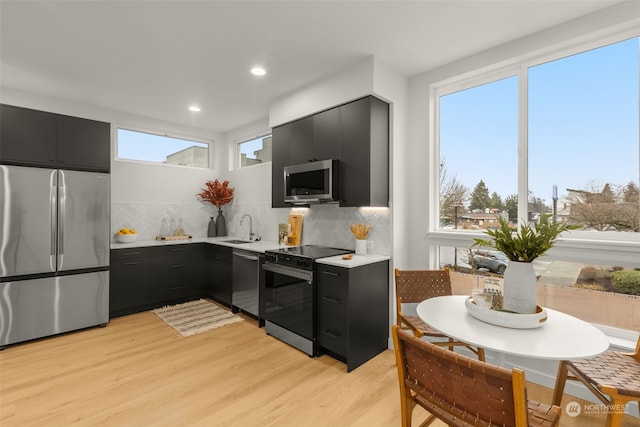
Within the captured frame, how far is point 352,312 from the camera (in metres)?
2.69

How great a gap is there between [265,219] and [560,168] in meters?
3.62

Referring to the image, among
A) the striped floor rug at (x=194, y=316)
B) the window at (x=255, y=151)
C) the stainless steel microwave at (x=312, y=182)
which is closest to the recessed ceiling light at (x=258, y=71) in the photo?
the stainless steel microwave at (x=312, y=182)

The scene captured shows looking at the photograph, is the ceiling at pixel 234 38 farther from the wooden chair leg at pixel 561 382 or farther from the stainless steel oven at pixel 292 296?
the wooden chair leg at pixel 561 382

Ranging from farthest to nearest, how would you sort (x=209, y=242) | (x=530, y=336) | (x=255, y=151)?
1. (x=255, y=151)
2. (x=209, y=242)
3. (x=530, y=336)

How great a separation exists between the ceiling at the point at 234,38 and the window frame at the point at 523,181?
0.23 meters

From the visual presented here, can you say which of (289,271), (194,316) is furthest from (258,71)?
(194,316)

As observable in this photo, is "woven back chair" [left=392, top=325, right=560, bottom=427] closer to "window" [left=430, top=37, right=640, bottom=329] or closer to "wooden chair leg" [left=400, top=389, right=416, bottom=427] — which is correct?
"wooden chair leg" [left=400, top=389, right=416, bottom=427]

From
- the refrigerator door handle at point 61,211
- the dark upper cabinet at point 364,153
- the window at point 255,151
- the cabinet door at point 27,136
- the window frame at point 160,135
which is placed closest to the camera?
the dark upper cabinet at point 364,153

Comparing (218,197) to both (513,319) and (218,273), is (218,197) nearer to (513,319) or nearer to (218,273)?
(218,273)

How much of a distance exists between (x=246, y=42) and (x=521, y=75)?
2406mm

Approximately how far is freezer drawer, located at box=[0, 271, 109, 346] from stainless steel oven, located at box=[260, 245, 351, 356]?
1.92m

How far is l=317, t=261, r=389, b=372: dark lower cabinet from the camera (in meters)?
2.68

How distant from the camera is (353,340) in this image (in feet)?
8.86

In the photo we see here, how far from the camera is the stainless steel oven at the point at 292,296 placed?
294cm
